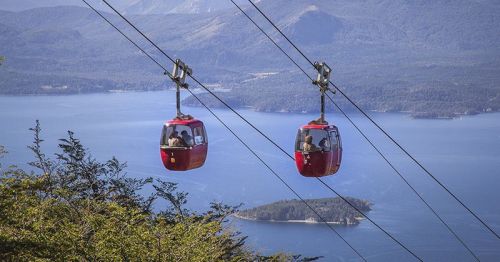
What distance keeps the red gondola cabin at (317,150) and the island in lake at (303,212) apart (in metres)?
59.2

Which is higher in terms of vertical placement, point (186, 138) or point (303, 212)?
point (186, 138)

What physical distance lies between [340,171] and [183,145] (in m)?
90.3

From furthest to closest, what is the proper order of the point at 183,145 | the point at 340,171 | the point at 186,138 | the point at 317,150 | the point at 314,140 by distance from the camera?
the point at 340,171 < the point at 186,138 < the point at 183,145 < the point at 314,140 < the point at 317,150

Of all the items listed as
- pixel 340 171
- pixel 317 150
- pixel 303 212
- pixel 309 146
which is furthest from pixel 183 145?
pixel 340 171

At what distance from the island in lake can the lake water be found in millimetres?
1227

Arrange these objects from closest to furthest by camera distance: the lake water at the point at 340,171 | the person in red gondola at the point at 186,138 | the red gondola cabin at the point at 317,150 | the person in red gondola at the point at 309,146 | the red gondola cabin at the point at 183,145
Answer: the red gondola cabin at the point at 317,150 < the person in red gondola at the point at 309,146 < the red gondola cabin at the point at 183,145 < the person in red gondola at the point at 186,138 < the lake water at the point at 340,171

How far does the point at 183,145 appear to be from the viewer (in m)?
12.9

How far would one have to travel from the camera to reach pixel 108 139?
125812mm

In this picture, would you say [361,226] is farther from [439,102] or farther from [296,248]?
[439,102]

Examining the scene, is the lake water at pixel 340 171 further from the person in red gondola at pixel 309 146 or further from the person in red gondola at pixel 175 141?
the person in red gondola at pixel 309 146

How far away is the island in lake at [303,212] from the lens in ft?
239

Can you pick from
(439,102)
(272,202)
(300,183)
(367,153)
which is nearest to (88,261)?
(272,202)

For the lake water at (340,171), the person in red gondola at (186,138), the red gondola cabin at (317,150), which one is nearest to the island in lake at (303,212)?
the lake water at (340,171)

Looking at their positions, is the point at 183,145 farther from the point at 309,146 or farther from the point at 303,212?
the point at 303,212
